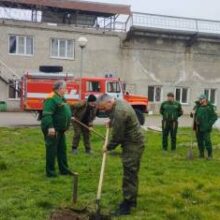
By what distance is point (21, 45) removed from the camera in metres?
38.7

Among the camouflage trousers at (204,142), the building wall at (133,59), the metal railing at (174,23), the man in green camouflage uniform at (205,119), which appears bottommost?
the camouflage trousers at (204,142)

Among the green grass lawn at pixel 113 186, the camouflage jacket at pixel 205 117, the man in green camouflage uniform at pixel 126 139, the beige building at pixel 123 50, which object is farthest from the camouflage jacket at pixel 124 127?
the beige building at pixel 123 50

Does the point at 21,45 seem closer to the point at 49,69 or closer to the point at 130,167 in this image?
the point at 49,69

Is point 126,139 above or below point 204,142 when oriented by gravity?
above

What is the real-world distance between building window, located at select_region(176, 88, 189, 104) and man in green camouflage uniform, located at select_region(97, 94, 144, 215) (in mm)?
34032

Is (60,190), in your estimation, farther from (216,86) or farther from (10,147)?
(216,86)

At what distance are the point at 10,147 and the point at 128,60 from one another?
24.5 meters

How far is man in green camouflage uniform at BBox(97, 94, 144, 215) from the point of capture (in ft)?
27.5

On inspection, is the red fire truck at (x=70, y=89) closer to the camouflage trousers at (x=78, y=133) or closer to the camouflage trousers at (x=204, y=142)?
the camouflage trousers at (x=204, y=142)

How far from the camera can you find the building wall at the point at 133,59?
127 ft

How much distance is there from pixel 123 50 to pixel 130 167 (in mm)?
32380

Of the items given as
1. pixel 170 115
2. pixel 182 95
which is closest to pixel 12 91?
pixel 182 95

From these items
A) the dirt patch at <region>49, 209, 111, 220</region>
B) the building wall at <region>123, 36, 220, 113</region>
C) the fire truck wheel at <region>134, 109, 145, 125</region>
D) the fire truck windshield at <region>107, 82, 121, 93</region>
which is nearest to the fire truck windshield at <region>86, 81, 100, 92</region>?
the fire truck windshield at <region>107, 82, 121, 93</region>

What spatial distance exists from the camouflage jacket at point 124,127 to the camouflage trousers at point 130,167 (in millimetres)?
86
